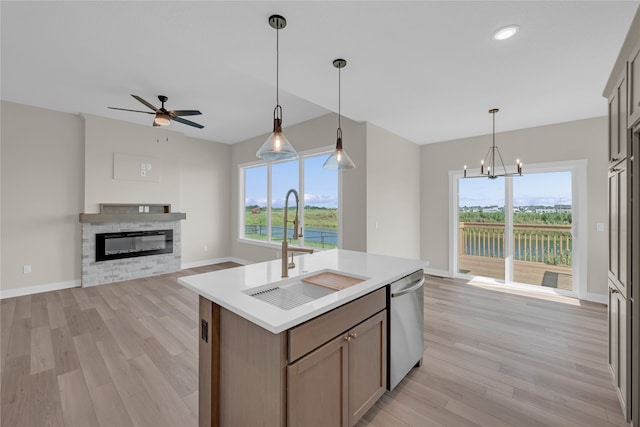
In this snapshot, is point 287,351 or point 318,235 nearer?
point 287,351

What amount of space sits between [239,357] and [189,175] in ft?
18.3

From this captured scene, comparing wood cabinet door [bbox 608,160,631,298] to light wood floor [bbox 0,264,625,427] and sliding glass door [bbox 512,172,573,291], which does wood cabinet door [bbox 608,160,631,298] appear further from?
sliding glass door [bbox 512,172,573,291]

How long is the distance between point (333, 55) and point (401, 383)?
2.83m

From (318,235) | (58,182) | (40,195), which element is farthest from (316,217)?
(40,195)

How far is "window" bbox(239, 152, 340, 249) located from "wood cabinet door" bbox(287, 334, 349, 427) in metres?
2.94

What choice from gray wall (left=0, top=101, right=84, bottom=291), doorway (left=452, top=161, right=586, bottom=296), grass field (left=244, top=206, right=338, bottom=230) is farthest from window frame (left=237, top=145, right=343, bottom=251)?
gray wall (left=0, top=101, right=84, bottom=291)

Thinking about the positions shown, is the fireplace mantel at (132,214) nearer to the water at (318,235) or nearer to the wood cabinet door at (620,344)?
the water at (318,235)

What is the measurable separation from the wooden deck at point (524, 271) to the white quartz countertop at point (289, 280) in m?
3.52

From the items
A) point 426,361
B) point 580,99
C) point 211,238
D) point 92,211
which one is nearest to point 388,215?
point 426,361

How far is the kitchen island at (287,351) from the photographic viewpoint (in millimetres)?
1209

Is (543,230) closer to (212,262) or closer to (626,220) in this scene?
(626,220)

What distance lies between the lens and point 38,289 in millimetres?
4301

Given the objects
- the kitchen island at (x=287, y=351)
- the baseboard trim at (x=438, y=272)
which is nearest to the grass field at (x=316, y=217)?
the baseboard trim at (x=438, y=272)

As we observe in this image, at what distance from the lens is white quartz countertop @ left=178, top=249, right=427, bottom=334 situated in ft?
4.00
